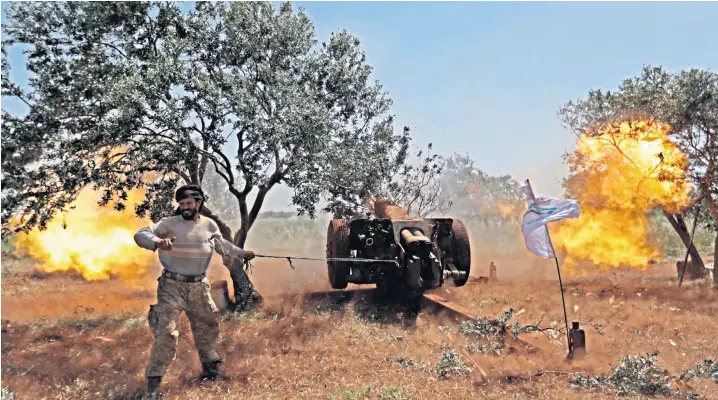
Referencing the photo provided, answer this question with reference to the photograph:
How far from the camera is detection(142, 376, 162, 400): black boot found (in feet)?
21.4

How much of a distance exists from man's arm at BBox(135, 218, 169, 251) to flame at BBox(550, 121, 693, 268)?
16901 mm

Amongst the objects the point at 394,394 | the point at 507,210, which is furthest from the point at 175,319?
the point at 507,210

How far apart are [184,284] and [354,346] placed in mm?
3602

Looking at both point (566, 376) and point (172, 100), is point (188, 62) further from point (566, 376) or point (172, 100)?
point (566, 376)

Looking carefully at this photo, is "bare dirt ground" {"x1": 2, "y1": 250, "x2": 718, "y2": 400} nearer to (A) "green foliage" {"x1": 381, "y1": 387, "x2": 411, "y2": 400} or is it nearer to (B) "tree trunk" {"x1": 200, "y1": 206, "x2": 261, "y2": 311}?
(A) "green foliage" {"x1": 381, "y1": 387, "x2": 411, "y2": 400}

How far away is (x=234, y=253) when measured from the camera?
745cm

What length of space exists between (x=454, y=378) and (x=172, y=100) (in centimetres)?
788

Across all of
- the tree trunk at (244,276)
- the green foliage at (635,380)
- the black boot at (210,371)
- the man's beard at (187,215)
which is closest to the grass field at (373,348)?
the green foliage at (635,380)

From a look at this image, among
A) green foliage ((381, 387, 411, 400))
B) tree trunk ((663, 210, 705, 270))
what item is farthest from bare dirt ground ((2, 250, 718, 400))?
tree trunk ((663, 210, 705, 270))

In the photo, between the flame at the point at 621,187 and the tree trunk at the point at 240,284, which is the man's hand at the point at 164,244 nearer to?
the tree trunk at the point at 240,284

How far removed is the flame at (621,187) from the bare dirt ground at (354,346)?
13.1ft

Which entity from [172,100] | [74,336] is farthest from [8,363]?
[172,100]

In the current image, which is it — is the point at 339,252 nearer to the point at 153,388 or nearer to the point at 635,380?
the point at 153,388

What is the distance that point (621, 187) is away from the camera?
63.1 feet
